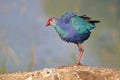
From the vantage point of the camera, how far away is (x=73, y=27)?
22.6 ft

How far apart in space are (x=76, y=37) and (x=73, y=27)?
0.60 feet

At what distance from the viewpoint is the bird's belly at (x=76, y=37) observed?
6789mm

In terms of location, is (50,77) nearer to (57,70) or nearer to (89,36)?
(57,70)

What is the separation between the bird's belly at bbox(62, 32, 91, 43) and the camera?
6.79 m

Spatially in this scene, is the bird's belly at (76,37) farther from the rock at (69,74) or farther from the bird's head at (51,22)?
the rock at (69,74)

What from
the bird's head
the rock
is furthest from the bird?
the rock

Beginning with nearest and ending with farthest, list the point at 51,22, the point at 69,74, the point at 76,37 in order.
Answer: the point at 69,74
the point at 76,37
the point at 51,22

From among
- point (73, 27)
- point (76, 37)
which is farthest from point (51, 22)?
point (76, 37)

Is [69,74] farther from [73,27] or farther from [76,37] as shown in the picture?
[73,27]

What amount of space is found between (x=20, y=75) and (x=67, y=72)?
85cm

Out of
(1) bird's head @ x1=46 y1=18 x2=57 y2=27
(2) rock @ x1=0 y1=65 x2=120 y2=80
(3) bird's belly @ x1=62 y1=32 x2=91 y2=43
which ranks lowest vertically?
(2) rock @ x1=0 y1=65 x2=120 y2=80

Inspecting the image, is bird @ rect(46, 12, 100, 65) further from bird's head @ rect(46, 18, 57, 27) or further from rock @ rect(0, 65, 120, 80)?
rock @ rect(0, 65, 120, 80)

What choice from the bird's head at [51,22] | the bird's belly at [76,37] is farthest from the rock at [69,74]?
the bird's head at [51,22]

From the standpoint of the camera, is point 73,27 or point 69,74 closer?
point 69,74
